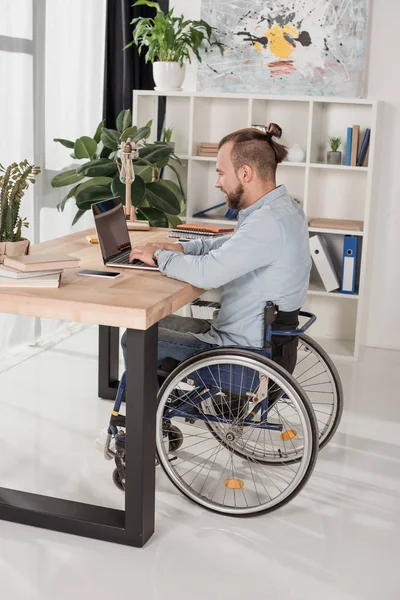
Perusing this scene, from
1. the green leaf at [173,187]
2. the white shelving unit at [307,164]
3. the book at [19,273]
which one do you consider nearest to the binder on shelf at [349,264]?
the white shelving unit at [307,164]

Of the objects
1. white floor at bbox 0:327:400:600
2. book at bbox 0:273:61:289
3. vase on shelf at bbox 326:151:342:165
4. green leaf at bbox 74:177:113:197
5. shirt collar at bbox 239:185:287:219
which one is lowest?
white floor at bbox 0:327:400:600

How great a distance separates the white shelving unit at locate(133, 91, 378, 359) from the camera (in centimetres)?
480

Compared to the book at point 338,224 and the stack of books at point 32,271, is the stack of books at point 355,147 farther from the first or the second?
the stack of books at point 32,271

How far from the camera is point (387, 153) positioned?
16.0ft

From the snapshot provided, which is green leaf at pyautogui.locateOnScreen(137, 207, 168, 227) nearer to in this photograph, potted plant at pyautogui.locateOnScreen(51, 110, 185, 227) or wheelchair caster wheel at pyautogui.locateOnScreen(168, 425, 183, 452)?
potted plant at pyautogui.locateOnScreen(51, 110, 185, 227)

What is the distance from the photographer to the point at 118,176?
4.37 m

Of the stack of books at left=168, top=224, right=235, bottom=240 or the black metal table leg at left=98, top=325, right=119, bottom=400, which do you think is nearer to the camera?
the stack of books at left=168, top=224, right=235, bottom=240

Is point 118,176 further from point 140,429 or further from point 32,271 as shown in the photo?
point 140,429

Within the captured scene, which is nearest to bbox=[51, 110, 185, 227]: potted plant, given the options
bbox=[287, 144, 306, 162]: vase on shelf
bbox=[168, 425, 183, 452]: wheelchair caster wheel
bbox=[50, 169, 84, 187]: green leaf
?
bbox=[50, 169, 84, 187]: green leaf

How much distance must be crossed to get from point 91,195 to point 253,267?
1.83 m

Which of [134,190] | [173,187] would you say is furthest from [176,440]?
[173,187]

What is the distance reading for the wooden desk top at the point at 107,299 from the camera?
2.43 meters

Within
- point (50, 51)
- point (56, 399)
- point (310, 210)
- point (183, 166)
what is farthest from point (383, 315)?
point (50, 51)

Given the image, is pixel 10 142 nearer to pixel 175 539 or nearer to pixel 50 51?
pixel 50 51
